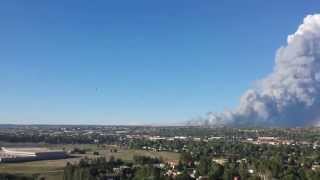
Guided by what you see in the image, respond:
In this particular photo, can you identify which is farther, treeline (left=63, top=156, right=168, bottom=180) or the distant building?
the distant building

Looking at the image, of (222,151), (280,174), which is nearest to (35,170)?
(280,174)

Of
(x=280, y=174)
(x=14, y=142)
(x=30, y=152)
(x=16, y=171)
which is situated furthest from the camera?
(x=14, y=142)

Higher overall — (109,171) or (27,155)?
(27,155)

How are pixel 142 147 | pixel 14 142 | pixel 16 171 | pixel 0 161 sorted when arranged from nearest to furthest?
pixel 16 171 → pixel 0 161 → pixel 142 147 → pixel 14 142

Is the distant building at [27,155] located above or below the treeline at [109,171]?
above

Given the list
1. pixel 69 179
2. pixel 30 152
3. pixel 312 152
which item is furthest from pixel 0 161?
pixel 312 152

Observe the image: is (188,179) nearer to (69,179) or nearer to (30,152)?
(69,179)

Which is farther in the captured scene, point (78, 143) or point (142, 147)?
point (78, 143)

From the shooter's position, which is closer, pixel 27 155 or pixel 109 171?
pixel 109 171

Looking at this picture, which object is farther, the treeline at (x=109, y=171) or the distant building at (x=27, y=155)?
the distant building at (x=27, y=155)

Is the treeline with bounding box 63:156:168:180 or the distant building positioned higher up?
the distant building
